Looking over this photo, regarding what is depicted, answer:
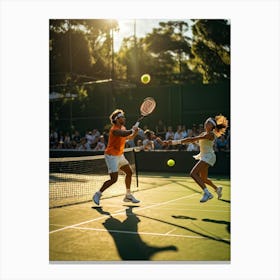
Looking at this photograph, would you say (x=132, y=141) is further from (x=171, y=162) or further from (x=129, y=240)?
(x=129, y=240)

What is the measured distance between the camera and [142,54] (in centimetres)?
2823

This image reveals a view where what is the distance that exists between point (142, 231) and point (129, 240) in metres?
0.43

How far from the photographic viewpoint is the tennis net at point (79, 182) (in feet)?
26.4

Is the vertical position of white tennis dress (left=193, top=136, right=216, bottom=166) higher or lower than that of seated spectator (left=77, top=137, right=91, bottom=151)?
higher

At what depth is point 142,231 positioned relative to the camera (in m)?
5.43

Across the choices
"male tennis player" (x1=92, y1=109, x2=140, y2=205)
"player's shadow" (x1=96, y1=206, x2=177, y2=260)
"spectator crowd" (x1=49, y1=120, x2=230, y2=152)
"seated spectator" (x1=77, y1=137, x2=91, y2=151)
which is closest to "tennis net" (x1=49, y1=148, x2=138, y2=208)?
"seated spectator" (x1=77, y1=137, x2=91, y2=151)

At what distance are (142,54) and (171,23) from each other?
827cm

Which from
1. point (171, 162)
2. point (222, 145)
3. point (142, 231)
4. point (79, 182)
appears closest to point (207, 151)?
point (142, 231)

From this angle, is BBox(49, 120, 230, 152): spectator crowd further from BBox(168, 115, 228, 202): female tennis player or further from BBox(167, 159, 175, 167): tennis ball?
BBox(168, 115, 228, 202): female tennis player

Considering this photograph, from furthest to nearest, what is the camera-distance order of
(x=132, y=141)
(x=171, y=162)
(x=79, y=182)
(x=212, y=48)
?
1. (x=132, y=141)
2. (x=171, y=162)
3. (x=212, y=48)
4. (x=79, y=182)

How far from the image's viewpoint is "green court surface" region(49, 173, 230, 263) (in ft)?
15.1
